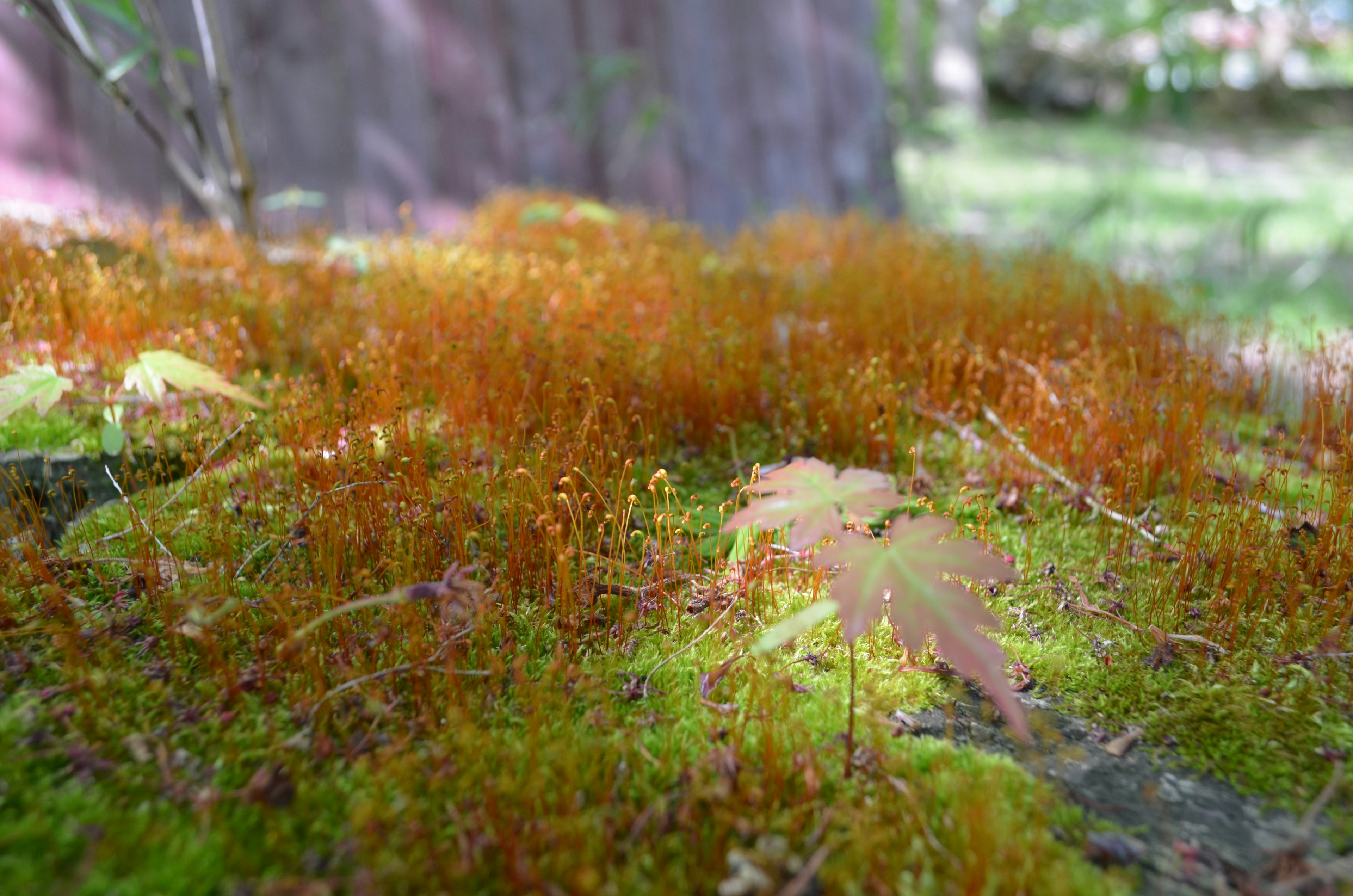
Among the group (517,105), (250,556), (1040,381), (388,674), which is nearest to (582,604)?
(388,674)

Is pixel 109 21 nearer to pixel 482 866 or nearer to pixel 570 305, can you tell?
pixel 570 305

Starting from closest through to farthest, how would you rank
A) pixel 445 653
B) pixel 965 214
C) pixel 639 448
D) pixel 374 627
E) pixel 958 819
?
pixel 958 819 → pixel 445 653 → pixel 374 627 → pixel 639 448 → pixel 965 214

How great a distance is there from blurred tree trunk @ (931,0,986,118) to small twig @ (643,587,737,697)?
58.2ft

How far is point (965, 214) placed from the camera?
11.3 meters

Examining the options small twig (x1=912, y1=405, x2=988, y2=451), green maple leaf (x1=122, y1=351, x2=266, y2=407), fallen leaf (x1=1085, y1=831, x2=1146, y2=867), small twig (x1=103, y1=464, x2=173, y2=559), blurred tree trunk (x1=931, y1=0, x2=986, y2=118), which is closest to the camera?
fallen leaf (x1=1085, y1=831, x2=1146, y2=867)

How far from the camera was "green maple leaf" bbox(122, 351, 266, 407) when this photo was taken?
2.42m

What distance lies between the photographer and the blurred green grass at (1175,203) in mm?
7309

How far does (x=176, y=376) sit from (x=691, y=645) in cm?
183

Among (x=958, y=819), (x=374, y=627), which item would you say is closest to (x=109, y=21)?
(x=374, y=627)

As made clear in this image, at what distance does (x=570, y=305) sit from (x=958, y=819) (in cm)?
264

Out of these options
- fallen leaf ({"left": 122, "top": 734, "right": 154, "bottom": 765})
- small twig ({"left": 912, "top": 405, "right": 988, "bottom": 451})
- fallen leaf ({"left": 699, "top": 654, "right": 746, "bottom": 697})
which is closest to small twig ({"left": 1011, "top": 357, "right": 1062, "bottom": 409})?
small twig ({"left": 912, "top": 405, "right": 988, "bottom": 451})

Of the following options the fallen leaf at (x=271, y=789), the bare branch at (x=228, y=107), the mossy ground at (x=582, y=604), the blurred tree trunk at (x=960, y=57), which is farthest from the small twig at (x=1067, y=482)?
the blurred tree trunk at (x=960, y=57)

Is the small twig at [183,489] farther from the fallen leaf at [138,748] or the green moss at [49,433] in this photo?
the fallen leaf at [138,748]

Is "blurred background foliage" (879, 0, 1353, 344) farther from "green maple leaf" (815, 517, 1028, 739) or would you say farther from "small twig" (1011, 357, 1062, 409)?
"green maple leaf" (815, 517, 1028, 739)
